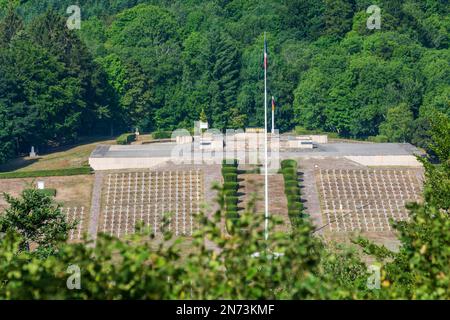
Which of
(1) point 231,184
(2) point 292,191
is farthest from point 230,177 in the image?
(2) point 292,191

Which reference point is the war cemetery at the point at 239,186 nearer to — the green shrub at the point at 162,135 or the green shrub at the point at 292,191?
the green shrub at the point at 292,191

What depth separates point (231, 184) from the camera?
227 ft

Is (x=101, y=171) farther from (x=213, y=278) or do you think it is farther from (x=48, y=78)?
(x=213, y=278)

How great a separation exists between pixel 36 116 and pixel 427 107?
1134 inches

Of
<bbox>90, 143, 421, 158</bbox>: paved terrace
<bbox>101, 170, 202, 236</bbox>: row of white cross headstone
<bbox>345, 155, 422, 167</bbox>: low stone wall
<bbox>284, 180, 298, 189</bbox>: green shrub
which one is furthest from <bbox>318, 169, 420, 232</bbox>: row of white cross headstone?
<bbox>101, 170, 202, 236</bbox>: row of white cross headstone

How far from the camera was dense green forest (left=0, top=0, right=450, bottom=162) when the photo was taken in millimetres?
95312

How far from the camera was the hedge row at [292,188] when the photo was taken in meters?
65.7

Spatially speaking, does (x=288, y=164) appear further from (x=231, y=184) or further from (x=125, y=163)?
(x=125, y=163)

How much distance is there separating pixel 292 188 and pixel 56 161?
22.5 meters

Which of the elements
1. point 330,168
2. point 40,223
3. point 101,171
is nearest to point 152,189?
point 101,171

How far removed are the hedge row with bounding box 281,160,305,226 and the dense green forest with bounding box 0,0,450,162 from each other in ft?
67.7

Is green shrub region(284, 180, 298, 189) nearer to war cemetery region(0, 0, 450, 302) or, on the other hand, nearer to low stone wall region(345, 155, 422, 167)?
war cemetery region(0, 0, 450, 302)

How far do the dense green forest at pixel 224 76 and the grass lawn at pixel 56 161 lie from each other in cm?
133
